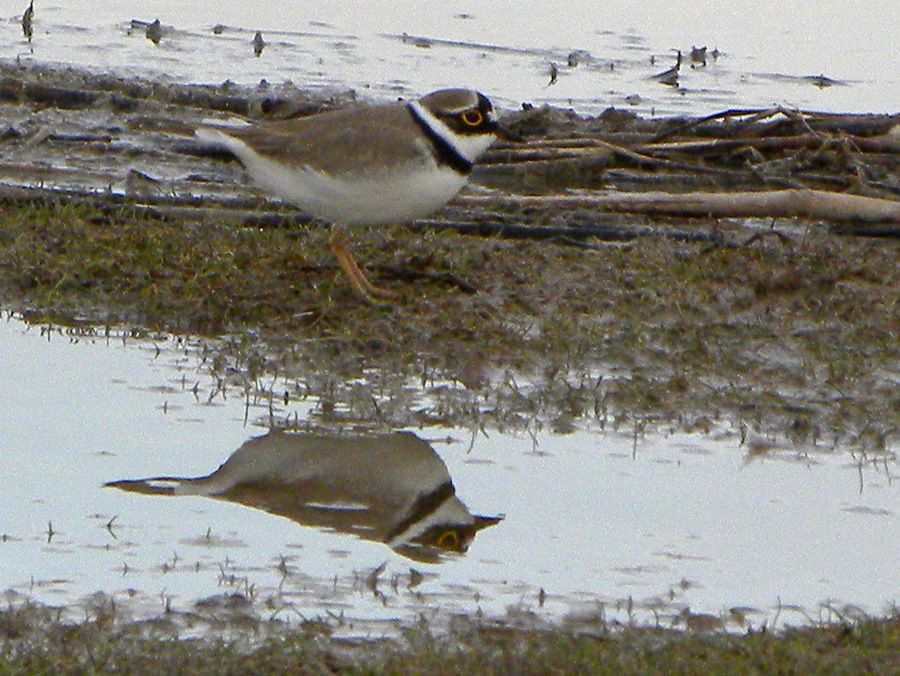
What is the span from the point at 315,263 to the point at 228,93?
13.7 feet

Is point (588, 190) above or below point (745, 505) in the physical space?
above

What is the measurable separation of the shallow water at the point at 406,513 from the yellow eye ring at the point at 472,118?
1.68 metres

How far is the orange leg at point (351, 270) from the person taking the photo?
7.98 metres

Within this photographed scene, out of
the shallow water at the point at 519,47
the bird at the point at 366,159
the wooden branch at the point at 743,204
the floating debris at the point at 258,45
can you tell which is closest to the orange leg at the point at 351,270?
the bird at the point at 366,159

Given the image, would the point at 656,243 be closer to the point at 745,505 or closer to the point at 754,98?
the point at 745,505

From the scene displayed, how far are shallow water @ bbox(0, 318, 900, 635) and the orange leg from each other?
1001 millimetres

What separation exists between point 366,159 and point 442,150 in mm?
376

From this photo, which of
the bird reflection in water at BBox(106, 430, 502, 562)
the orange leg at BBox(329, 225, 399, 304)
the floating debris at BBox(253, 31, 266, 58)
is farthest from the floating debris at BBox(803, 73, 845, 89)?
the bird reflection in water at BBox(106, 430, 502, 562)

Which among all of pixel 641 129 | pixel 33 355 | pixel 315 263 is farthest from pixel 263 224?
pixel 641 129

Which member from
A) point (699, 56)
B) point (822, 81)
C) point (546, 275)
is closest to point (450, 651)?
point (546, 275)

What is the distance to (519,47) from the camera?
1534 centimetres

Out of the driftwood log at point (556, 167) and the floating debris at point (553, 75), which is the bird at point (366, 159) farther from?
the floating debris at point (553, 75)

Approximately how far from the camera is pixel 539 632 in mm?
4957

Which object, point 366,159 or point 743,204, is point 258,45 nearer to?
point 743,204
